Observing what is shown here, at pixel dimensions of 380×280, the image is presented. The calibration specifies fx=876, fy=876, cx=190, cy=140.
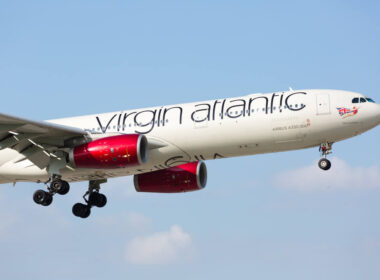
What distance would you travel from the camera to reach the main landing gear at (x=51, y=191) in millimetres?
43938

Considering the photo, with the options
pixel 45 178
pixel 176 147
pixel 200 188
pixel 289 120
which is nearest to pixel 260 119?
pixel 289 120

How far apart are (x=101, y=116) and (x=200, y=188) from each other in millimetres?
7125

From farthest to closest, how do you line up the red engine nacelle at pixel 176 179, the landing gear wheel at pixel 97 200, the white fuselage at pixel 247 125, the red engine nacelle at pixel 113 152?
1. the landing gear wheel at pixel 97 200
2. the red engine nacelle at pixel 176 179
3. the white fuselage at pixel 247 125
4. the red engine nacelle at pixel 113 152

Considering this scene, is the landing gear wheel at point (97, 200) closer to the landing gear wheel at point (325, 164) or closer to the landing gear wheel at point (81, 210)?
the landing gear wheel at point (81, 210)

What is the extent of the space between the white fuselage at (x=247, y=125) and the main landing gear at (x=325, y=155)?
0.94 ft

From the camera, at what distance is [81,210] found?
158 ft

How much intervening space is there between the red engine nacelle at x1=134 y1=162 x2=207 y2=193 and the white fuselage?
424 centimetres

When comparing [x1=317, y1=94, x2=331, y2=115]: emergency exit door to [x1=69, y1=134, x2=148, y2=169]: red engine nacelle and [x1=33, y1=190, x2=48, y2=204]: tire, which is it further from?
[x1=33, y1=190, x2=48, y2=204]: tire

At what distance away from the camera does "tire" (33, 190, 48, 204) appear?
146 ft

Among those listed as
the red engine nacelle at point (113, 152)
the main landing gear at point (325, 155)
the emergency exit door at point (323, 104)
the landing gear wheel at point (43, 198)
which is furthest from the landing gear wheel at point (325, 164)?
the landing gear wheel at point (43, 198)

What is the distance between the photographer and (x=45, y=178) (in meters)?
45.3

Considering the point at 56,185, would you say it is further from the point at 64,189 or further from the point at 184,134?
the point at 184,134

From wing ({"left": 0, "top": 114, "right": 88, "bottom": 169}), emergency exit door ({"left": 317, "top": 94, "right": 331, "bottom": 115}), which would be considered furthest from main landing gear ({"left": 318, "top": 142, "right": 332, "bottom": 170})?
wing ({"left": 0, "top": 114, "right": 88, "bottom": 169})

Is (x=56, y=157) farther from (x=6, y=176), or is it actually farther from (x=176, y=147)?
(x=176, y=147)
